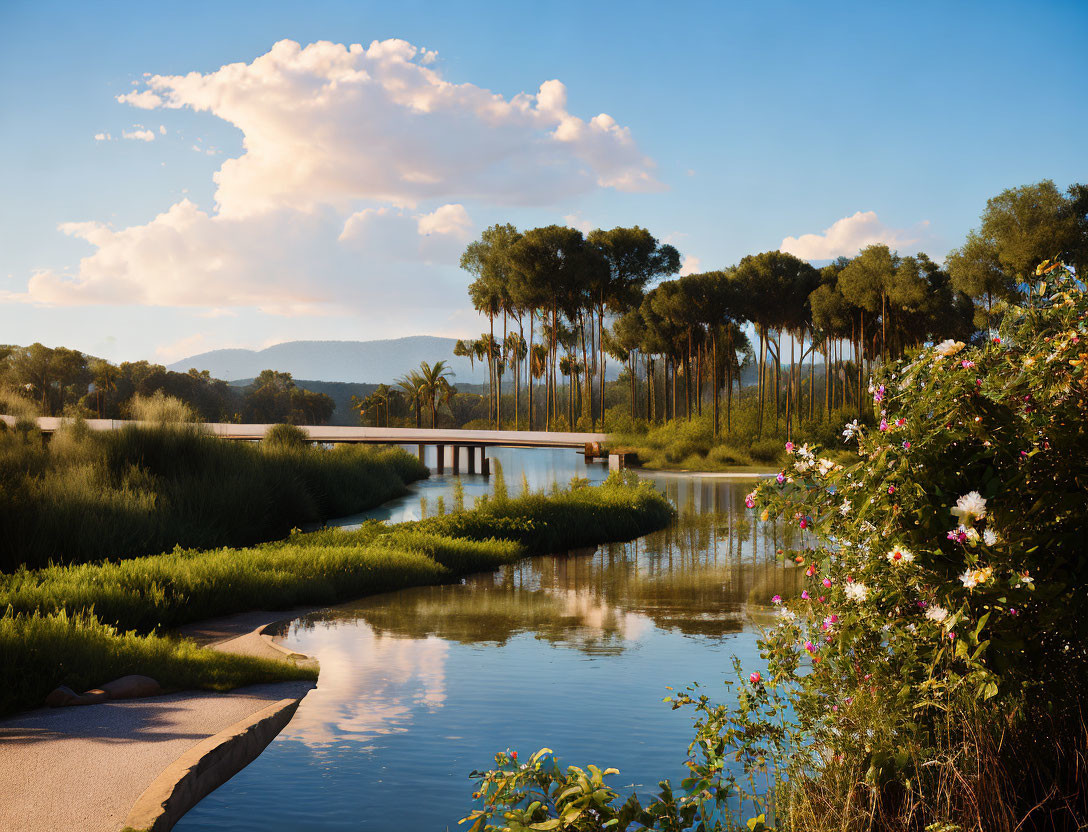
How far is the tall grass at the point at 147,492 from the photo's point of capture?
35.7 feet

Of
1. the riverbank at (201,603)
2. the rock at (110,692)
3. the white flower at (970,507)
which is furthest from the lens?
the rock at (110,692)

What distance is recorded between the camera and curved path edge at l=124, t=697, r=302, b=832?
4.13m

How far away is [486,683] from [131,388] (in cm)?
7376

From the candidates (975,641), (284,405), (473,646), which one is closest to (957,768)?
(975,641)

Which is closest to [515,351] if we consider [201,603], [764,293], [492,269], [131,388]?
[492,269]

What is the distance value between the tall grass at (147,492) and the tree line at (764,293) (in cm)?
2037

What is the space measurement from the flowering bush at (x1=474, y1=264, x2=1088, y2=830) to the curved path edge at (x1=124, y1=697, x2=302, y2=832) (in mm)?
2087

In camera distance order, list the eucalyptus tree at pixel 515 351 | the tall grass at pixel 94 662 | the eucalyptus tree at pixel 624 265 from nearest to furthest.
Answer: the tall grass at pixel 94 662 < the eucalyptus tree at pixel 624 265 < the eucalyptus tree at pixel 515 351

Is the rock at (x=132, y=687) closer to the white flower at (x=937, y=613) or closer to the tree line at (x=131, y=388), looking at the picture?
the white flower at (x=937, y=613)

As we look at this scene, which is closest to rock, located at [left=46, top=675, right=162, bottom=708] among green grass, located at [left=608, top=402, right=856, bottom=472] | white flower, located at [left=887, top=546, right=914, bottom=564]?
white flower, located at [left=887, top=546, right=914, bottom=564]

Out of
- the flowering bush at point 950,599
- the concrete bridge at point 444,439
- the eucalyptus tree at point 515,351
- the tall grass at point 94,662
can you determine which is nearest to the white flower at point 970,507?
the flowering bush at point 950,599

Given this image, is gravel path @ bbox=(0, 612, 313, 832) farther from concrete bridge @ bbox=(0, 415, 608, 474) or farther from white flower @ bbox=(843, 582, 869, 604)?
concrete bridge @ bbox=(0, 415, 608, 474)

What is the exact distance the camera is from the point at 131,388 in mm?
72188

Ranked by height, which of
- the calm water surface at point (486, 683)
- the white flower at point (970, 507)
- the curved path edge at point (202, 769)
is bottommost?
the calm water surface at point (486, 683)
